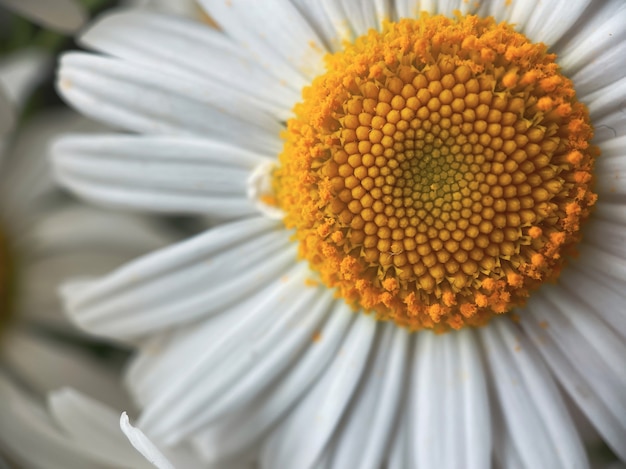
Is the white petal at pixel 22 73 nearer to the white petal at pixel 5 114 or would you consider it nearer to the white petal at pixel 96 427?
the white petal at pixel 5 114

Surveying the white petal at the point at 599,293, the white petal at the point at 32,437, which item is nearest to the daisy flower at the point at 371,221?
the white petal at the point at 599,293

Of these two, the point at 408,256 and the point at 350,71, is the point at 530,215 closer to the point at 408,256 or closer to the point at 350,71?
the point at 408,256

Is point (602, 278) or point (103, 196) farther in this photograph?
point (103, 196)

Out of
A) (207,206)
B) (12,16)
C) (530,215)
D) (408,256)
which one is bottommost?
(12,16)

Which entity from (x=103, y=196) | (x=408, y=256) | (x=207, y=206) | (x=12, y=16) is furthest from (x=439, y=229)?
(x=12, y=16)

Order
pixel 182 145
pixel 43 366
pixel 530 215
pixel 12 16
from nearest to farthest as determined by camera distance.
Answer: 1. pixel 530 215
2. pixel 182 145
3. pixel 43 366
4. pixel 12 16

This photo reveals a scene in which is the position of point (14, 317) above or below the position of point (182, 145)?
below
